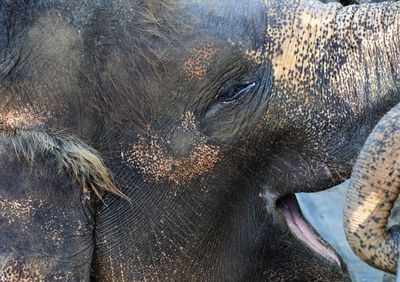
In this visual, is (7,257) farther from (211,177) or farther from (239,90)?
(239,90)

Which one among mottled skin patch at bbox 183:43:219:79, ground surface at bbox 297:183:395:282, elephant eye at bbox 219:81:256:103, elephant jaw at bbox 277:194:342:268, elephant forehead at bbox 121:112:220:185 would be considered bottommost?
ground surface at bbox 297:183:395:282

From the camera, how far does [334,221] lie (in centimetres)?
414

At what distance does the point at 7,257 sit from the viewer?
7.86ft

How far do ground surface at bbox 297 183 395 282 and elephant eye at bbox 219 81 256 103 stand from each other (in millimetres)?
1476

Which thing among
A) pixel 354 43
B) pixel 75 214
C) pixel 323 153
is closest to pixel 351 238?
pixel 323 153

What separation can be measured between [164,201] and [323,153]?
1.31 feet

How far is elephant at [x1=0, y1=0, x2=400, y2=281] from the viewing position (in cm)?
242

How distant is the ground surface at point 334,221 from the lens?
3.90m

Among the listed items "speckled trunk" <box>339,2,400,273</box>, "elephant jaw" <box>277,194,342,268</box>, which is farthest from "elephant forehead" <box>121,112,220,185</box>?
"speckled trunk" <box>339,2,400,273</box>

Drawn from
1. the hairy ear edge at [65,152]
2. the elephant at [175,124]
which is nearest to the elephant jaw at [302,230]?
the elephant at [175,124]

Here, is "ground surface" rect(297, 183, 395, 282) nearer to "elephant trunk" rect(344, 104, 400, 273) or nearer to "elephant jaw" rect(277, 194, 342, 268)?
"elephant jaw" rect(277, 194, 342, 268)

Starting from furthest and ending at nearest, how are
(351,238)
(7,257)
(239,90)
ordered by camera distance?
1. (239,90)
2. (7,257)
3. (351,238)

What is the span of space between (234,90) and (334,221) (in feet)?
5.60

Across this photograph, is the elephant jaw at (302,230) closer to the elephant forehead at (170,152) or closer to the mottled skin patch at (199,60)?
the elephant forehead at (170,152)
